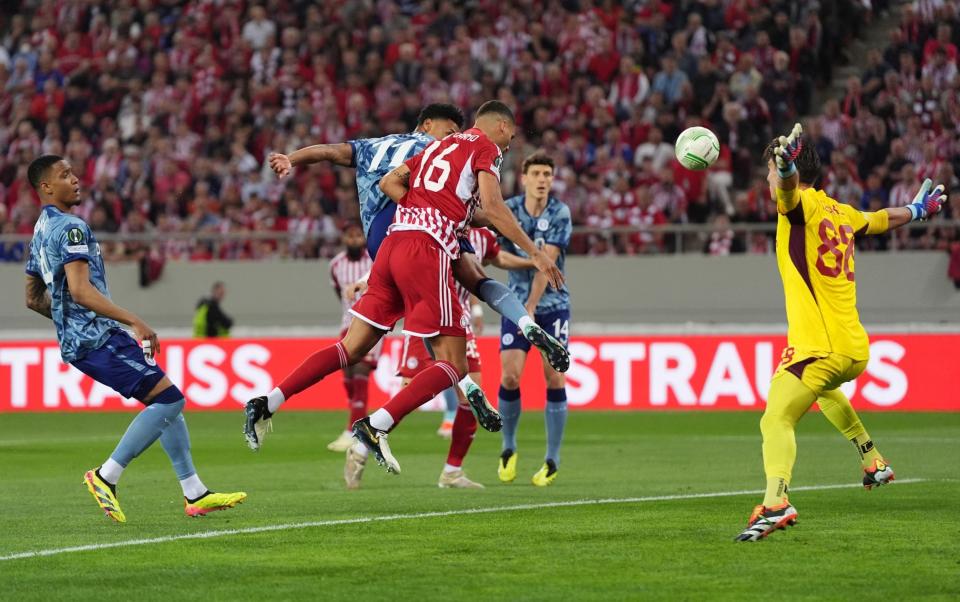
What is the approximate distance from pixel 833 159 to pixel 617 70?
13.6 ft

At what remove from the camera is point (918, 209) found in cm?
905

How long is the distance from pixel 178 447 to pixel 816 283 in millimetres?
3852

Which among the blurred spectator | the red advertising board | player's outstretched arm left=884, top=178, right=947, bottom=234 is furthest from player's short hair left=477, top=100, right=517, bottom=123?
the blurred spectator

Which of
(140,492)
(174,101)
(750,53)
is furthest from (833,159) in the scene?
(140,492)

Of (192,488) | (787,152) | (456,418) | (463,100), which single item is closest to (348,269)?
(456,418)

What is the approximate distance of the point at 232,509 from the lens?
379 inches

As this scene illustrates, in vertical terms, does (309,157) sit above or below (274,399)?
above

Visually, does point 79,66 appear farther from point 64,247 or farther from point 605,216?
point 64,247

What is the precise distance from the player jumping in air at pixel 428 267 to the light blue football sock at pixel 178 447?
79cm

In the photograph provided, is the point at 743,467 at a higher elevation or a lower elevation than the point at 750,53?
lower

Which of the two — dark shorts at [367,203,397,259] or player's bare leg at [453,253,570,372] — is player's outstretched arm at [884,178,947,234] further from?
dark shorts at [367,203,397,259]

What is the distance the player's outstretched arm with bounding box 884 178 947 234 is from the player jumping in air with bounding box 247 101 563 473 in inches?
76.7

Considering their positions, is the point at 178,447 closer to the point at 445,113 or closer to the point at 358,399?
the point at 445,113

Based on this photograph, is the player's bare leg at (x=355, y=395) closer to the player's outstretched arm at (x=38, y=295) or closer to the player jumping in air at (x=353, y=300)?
the player jumping in air at (x=353, y=300)
